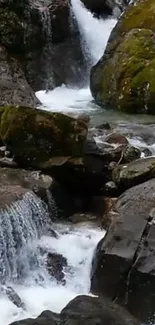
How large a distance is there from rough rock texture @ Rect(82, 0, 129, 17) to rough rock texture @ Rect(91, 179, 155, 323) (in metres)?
11.6

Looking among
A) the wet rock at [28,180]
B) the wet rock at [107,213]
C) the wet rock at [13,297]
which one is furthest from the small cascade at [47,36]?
the wet rock at [13,297]

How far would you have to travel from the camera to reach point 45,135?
9055 millimetres

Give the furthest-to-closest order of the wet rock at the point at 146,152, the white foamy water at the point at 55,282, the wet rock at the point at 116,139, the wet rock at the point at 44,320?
the wet rock at the point at 116,139 → the wet rock at the point at 146,152 → the white foamy water at the point at 55,282 → the wet rock at the point at 44,320

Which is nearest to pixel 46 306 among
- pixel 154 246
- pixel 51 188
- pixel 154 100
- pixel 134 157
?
pixel 154 246

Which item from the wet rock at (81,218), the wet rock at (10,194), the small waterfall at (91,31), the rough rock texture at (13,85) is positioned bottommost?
the wet rock at (81,218)

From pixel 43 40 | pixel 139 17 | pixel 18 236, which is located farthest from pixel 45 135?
pixel 43 40

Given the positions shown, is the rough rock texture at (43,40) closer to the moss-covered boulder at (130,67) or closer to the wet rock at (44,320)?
the moss-covered boulder at (130,67)

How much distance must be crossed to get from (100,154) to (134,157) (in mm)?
585

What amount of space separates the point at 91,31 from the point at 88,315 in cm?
1216

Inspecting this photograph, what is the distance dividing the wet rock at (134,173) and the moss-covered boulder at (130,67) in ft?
14.2

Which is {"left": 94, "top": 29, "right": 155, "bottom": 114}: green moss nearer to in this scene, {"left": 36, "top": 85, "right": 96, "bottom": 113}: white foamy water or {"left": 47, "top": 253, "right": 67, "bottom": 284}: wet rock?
{"left": 36, "top": 85, "right": 96, "bottom": 113}: white foamy water

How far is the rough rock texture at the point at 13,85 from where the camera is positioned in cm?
1286

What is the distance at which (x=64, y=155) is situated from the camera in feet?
29.9

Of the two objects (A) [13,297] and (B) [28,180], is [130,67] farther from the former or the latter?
(A) [13,297]
